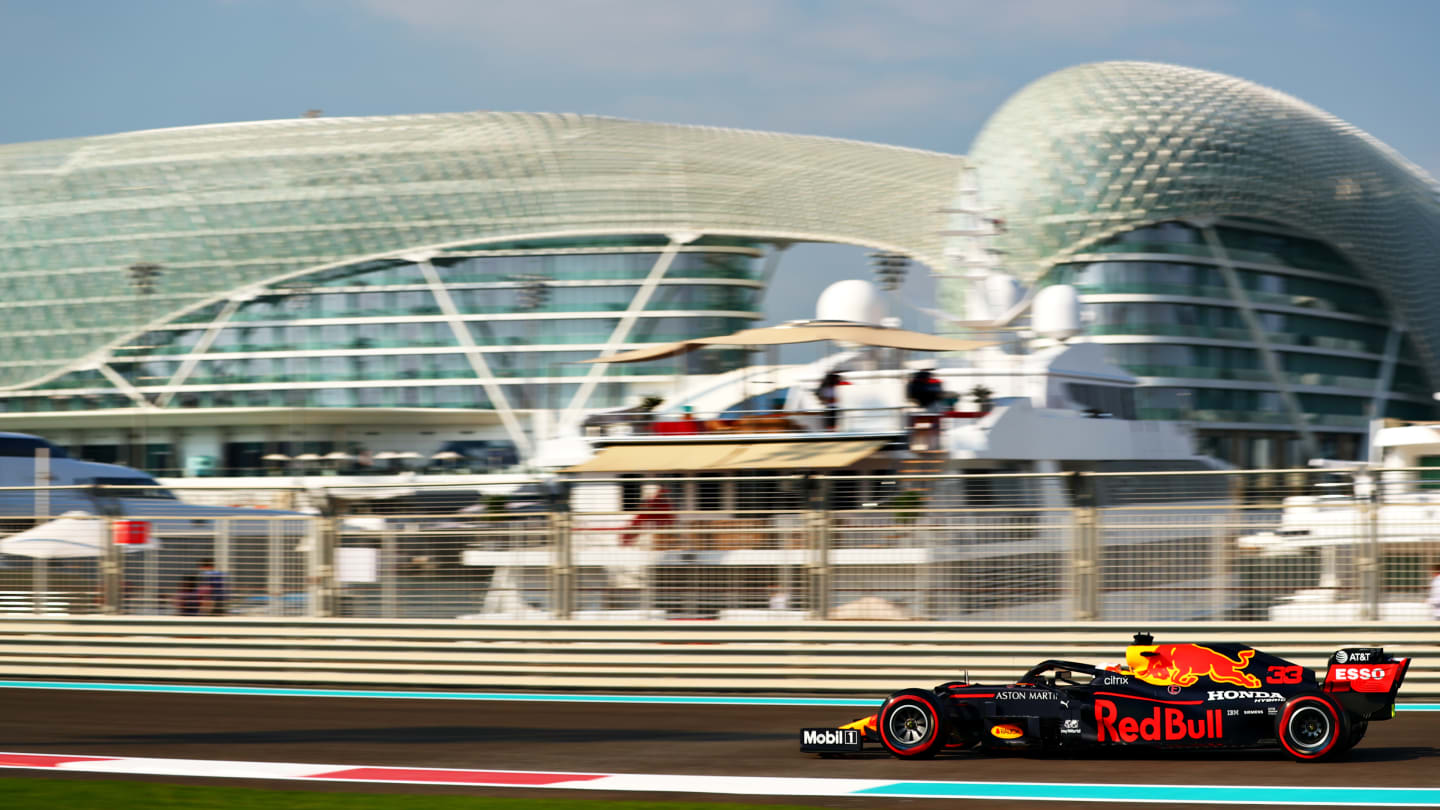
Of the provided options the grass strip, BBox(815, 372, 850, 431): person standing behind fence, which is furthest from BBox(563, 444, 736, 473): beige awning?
the grass strip

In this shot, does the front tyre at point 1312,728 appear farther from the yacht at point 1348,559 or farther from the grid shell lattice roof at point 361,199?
the grid shell lattice roof at point 361,199

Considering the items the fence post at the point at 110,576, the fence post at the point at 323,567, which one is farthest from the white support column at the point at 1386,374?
the fence post at the point at 110,576

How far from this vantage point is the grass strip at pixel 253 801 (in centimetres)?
775

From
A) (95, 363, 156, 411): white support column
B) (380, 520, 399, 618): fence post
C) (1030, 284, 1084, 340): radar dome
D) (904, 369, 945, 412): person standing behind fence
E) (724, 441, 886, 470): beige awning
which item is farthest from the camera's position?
(95, 363, 156, 411): white support column

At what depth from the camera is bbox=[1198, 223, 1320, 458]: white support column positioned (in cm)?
6550

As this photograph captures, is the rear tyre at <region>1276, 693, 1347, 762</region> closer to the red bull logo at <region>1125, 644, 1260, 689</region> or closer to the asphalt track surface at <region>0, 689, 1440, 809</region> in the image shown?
the asphalt track surface at <region>0, 689, 1440, 809</region>

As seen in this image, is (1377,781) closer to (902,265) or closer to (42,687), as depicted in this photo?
(42,687)

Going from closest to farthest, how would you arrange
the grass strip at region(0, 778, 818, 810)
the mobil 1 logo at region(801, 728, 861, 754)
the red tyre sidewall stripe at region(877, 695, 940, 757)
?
the grass strip at region(0, 778, 818, 810)
the red tyre sidewall stripe at region(877, 695, 940, 757)
the mobil 1 logo at region(801, 728, 861, 754)

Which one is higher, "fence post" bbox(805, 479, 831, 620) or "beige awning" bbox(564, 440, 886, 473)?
"beige awning" bbox(564, 440, 886, 473)

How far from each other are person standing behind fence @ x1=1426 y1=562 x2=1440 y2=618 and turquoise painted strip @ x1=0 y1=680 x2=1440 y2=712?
2.44 ft

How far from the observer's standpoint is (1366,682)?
8.42 meters

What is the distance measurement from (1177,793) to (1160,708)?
891mm

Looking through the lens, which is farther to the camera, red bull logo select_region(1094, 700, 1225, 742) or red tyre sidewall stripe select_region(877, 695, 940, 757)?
red tyre sidewall stripe select_region(877, 695, 940, 757)

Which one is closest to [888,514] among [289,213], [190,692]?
[190,692]
